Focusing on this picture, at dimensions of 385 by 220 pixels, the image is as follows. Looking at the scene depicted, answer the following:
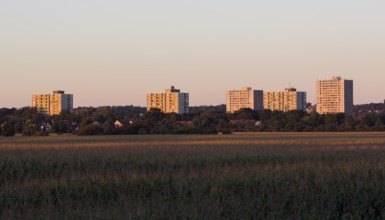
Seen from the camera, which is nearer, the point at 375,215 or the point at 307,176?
the point at 375,215

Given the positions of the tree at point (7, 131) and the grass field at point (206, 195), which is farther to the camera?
the tree at point (7, 131)

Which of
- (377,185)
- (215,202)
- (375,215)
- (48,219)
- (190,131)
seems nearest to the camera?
(48,219)

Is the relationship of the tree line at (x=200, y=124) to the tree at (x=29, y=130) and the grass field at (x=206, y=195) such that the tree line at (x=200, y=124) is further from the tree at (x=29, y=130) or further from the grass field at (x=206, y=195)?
the grass field at (x=206, y=195)

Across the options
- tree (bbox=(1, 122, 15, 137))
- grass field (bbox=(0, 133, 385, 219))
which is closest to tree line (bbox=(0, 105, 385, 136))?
tree (bbox=(1, 122, 15, 137))

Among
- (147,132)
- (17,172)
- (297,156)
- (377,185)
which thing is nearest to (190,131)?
(147,132)

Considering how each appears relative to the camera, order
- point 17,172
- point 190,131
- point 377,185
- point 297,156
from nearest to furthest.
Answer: point 377,185 → point 17,172 → point 297,156 → point 190,131

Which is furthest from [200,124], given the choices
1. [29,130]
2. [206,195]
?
[206,195]

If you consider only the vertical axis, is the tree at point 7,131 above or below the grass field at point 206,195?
above

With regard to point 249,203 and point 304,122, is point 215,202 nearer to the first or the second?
point 249,203

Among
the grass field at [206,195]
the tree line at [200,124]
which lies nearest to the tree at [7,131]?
the tree line at [200,124]

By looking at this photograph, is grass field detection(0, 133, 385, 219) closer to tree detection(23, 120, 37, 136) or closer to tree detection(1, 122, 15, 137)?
tree detection(1, 122, 15, 137)

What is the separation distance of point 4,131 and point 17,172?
61.7 m

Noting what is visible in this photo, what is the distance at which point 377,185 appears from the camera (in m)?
16.8

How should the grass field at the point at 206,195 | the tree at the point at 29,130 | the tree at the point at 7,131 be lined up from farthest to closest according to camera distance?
1. the tree at the point at 29,130
2. the tree at the point at 7,131
3. the grass field at the point at 206,195
